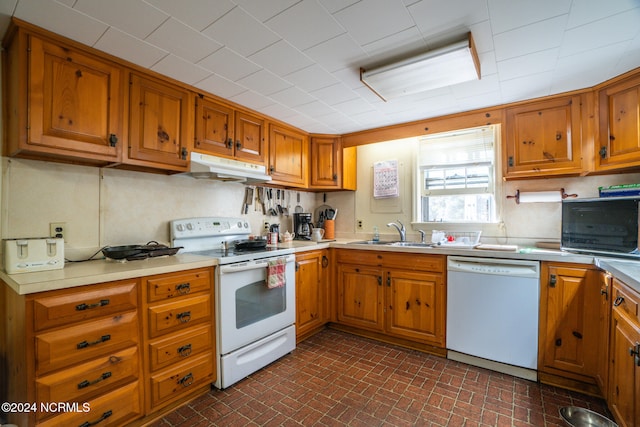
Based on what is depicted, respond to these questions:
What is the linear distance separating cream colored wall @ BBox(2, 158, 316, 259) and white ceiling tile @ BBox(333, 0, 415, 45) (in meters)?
1.81

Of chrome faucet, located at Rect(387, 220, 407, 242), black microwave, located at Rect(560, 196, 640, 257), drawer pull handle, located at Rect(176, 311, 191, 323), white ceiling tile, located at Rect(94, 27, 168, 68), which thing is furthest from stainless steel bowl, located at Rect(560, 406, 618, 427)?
white ceiling tile, located at Rect(94, 27, 168, 68)

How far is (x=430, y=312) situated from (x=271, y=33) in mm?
2461

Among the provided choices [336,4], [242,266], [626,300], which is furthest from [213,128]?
[626,300]

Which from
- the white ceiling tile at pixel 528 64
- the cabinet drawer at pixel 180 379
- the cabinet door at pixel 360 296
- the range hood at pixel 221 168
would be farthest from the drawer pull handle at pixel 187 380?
the white ceiling tile at pixel 528 64

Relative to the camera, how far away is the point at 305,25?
5.19ft

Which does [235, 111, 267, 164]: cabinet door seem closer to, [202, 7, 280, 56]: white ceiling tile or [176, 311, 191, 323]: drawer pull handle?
[202, 7, 280, 56]: white ceiling tile

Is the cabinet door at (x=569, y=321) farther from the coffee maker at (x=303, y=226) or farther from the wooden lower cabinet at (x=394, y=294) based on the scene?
the coffee maker at (x=303, y=226)

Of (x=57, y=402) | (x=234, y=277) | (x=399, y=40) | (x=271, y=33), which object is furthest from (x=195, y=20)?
(x=57, y=402)

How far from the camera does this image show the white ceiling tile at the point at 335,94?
2.32 metres

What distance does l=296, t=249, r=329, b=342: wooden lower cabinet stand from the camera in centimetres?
276

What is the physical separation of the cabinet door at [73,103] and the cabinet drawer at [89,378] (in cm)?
118

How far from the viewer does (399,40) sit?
5.64 feet

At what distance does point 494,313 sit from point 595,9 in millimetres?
1987

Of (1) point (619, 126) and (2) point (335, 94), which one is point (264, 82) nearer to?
(2) point (335, 94)
